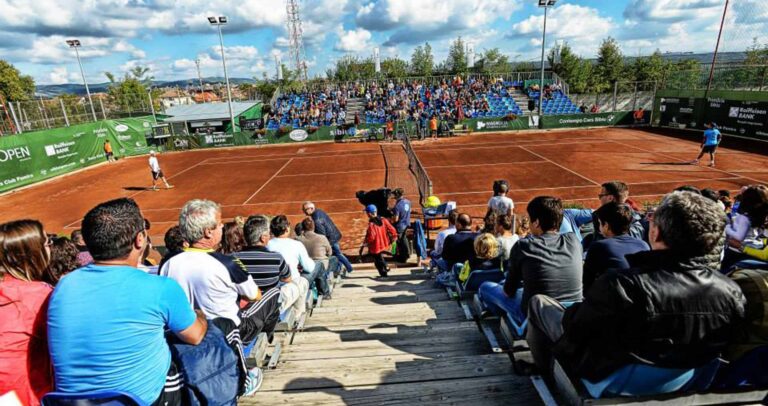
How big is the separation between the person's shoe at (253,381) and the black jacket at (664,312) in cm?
246

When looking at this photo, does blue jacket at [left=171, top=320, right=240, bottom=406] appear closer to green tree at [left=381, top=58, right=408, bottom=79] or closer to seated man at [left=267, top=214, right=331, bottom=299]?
seated man at [left=267, top=214, right=331, bottom=299]

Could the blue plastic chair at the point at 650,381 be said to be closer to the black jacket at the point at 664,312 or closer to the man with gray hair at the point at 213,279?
the black jacket at the point at 664,312

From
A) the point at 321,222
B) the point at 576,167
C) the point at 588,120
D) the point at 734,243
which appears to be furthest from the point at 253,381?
the point at 588,120

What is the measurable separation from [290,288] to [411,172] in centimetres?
1674

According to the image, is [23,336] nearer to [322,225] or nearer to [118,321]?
[118,321]

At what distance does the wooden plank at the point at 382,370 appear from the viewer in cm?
329

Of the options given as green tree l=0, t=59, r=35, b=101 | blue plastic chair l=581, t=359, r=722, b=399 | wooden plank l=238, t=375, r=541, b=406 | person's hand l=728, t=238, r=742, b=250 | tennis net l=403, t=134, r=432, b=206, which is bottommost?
tennis net l=403, t=134, r=432, b=206

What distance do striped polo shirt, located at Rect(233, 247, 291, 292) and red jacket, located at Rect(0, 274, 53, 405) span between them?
1.87 metres

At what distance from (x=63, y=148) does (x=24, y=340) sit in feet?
98.3

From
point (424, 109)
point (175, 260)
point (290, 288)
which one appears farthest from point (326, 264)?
point (424, 109)

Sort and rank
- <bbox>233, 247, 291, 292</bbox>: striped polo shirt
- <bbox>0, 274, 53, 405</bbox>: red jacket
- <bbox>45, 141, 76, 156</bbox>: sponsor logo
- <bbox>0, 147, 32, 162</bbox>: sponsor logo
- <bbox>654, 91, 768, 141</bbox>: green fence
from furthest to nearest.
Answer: <bbox>654, 91, 768, 141</bbox>: green fence < <bbox>45, 141, 76, 156</bbox>: sponsor logo < <bbox>0, 147, 32, 162</bbox>: sponsor logo < <bbox>233, 247, 291, 292</bbox>: striped polo shirt < <bbox>0, 274, 53, 405</bbox>: red jacket

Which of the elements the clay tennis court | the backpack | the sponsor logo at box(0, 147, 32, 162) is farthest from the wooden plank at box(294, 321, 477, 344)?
the sponsor logo at box(0, 147, 32, 162)

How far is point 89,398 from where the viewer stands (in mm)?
2061

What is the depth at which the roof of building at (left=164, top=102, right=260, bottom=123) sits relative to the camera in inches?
1513
